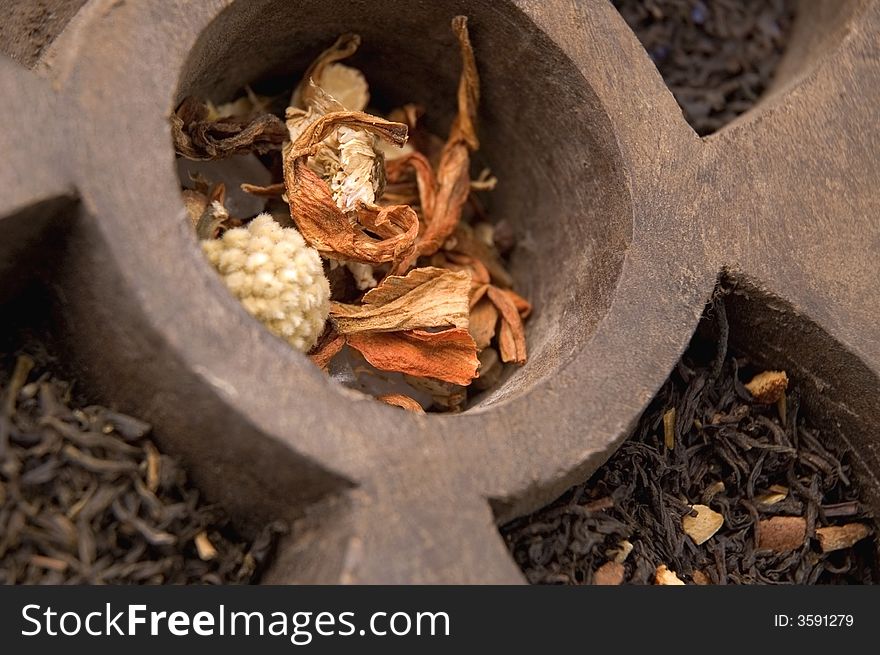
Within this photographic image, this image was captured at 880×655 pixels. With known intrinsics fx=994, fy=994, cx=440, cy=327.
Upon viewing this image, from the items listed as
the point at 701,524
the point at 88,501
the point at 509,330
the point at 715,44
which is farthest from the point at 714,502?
the point at 715,44

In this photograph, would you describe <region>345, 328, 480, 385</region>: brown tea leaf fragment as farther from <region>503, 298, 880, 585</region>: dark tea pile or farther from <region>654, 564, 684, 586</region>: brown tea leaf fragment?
<region>654, 564, 684, 586</region>: brown tea leaf fragment

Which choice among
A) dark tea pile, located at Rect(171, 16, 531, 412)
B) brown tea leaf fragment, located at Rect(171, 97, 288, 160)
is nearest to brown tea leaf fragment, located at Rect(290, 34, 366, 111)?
dark tea pile, located at Rect(171, 16, 531, 412)

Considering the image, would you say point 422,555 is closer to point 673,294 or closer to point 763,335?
point 673,294

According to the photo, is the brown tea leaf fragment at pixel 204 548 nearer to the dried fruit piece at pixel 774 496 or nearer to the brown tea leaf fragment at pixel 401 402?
the brown tea leaf fragment at pixel 401 402

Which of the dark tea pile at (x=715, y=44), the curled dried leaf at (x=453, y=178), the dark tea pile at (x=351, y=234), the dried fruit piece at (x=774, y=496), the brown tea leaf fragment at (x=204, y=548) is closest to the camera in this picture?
the brown tea leaf fragment at (x=204, y=548)

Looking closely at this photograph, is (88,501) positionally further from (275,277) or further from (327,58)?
(327,58)

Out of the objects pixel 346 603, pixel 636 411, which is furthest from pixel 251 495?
pixel 636 411

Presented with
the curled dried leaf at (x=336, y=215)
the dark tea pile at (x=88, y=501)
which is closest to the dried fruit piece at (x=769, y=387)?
the curled dried leaf at (x=336, y=215)
